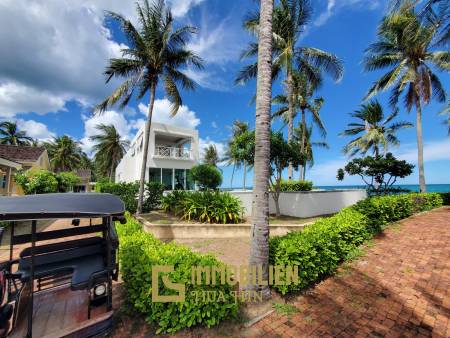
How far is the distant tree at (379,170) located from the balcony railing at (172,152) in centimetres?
1350

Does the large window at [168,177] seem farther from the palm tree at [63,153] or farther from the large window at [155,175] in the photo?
the palm tree at [63,153]

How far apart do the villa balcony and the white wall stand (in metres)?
8.94

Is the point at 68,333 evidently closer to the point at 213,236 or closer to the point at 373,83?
the point at 213,236

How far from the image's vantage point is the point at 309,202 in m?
11.0

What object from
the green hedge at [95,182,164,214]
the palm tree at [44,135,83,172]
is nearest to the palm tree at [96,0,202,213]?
the green hedge at [95,182,164,214]

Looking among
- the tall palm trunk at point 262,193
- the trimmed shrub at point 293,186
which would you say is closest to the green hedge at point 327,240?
the tall palm trunk at point 262,193

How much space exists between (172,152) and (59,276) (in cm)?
1583

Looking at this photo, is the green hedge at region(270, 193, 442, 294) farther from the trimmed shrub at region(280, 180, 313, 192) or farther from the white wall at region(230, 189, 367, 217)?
the trimmed shrub at region(280, 180, 313, 192)

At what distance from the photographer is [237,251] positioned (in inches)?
261

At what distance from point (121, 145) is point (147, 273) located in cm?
3902

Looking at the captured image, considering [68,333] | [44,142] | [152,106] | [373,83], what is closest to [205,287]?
[68,333]

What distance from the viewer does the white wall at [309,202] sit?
11.0m

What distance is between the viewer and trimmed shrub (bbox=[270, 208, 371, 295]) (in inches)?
159

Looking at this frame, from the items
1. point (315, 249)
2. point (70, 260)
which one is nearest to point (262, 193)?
point (315, 249)
